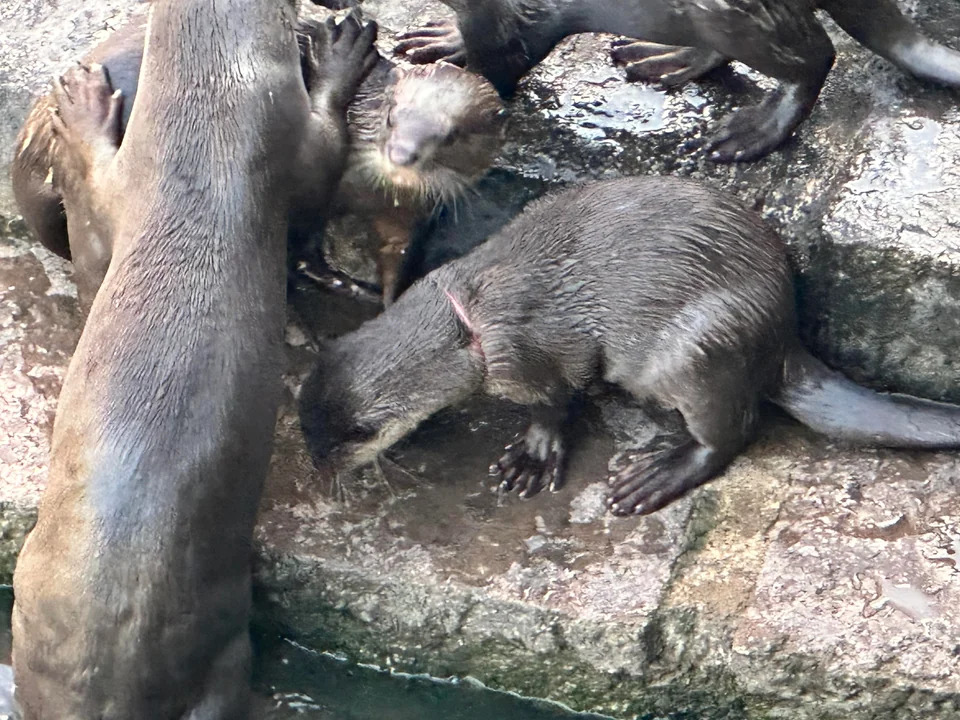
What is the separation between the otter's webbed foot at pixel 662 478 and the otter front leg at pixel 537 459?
15 cm

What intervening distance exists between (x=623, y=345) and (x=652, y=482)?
1.07 ft

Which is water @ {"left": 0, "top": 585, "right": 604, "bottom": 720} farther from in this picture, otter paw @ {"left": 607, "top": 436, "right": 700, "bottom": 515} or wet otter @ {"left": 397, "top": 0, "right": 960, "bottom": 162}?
wet otter @ {"left": 397, "top": 0, "right": 960, "bottom": 162}

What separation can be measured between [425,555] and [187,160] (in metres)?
1.04

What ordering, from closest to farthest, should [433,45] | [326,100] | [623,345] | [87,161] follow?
[623,345]
[87,161]
[326,100]
[433,45]

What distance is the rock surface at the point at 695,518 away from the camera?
2910mm

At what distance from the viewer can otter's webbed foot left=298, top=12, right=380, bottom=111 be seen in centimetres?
342

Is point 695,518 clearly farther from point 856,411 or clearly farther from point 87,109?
point 87,109

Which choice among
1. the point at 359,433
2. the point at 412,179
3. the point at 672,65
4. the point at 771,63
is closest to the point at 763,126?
the point at 771,63

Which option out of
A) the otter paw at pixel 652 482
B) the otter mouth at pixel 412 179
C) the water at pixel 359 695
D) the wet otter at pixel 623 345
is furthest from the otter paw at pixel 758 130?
the water at pixel 359 695

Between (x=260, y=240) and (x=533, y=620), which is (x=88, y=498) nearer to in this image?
(x=260, y=240)

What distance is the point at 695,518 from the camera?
10.3 ft

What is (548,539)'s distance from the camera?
3143 millimetres

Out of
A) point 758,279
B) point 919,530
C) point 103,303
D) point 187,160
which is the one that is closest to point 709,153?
point 758,279

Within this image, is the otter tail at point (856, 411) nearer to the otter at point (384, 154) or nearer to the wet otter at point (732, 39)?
the wet otter at point (732, 39)
